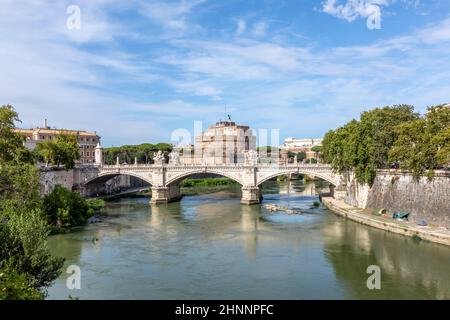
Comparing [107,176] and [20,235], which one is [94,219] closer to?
[107,176]

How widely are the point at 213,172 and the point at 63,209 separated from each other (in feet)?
54.5

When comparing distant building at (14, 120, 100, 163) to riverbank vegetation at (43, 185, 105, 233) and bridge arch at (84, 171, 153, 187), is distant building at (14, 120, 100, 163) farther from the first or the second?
riverbank vegetation at (43, 185, 105, 233)

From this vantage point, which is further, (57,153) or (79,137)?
(79,137)

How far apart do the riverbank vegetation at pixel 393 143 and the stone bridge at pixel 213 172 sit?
2.06 meters

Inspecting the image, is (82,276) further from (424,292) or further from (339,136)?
A: (339,136)

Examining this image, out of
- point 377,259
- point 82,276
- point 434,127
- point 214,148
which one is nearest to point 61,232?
point 82,276

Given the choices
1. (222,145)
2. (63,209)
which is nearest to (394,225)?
(63,209)

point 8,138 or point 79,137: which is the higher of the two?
point 79,137

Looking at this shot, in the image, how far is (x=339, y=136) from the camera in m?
37.8

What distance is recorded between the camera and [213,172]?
42438mm

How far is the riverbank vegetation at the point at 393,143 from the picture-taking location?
958 inches

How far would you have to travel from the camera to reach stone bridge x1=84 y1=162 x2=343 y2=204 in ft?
131

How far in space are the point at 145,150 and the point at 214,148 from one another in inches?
481

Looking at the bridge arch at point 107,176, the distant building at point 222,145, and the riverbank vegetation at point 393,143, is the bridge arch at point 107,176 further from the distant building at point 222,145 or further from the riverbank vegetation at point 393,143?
the distant building at point 222,145
